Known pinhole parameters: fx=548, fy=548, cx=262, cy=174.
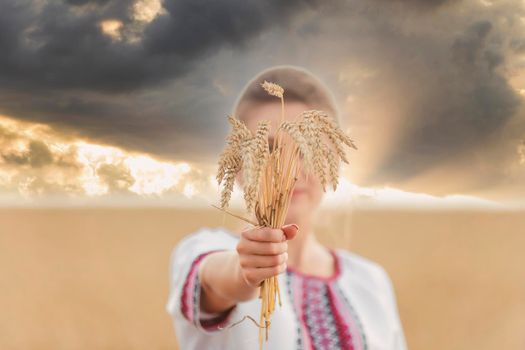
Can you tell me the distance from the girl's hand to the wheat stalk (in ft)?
0.07

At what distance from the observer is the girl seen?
112 centimetres

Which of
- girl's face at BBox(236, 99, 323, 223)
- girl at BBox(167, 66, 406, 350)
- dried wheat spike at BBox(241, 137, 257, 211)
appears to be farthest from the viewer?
girl's face at BBox(236, 99, 323, 223)

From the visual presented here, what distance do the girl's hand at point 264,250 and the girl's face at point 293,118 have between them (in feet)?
1.26

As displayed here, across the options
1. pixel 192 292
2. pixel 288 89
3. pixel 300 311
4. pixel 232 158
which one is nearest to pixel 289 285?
pixel 300 311

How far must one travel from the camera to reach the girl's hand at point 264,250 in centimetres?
92

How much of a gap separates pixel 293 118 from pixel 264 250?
500 millimetres

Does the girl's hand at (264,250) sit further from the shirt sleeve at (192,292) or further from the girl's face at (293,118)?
the girl's face at (293,118)

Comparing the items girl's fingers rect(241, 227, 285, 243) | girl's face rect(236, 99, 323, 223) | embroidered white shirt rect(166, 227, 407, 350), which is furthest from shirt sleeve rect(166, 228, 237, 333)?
girl's fingers rect(241, 227, 285, 243)

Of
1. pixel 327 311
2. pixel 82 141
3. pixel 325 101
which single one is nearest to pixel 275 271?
pixel 327 311

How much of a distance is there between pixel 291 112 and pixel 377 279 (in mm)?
617

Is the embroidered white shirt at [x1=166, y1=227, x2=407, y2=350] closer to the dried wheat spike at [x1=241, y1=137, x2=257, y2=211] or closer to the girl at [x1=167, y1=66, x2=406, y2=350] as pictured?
the girl at [x1=167, y1=66, x2=406, y2=350]

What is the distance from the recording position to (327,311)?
1410mm

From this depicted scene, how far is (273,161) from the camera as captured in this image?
37.8 inches

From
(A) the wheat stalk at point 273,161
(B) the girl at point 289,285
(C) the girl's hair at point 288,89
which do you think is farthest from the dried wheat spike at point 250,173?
(C) the girl's hair at point 288,89
